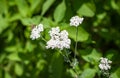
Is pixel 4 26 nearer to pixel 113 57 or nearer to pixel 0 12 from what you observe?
pixel 0 12

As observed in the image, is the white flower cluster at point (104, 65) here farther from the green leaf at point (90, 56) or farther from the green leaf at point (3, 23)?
the green leaf at point (3, 23)

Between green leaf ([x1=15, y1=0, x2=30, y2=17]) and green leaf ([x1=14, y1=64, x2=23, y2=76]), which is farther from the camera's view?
green leaf ([x1=14, y1=64, x2=23, y2=76])

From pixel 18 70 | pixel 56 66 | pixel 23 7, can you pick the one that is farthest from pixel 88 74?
pixel 18 70

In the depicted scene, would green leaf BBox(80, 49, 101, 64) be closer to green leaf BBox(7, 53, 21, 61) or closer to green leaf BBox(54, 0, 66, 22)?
green leaf BBox(54, 0, 66, 22)

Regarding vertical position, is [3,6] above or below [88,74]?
above

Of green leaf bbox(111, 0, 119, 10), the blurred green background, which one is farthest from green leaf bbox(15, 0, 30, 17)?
green leaf bbox(111, 0, 119, 10)

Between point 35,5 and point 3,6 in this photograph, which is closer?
point 35,5

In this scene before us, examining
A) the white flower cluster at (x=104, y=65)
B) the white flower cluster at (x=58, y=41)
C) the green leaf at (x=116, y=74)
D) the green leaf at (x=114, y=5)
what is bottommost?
the white flower cluster at (x=104, y=65)

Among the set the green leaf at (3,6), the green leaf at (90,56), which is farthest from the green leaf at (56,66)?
the green leaf at (3,6)

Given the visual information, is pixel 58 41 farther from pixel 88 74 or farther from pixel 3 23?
pixel 3 23
